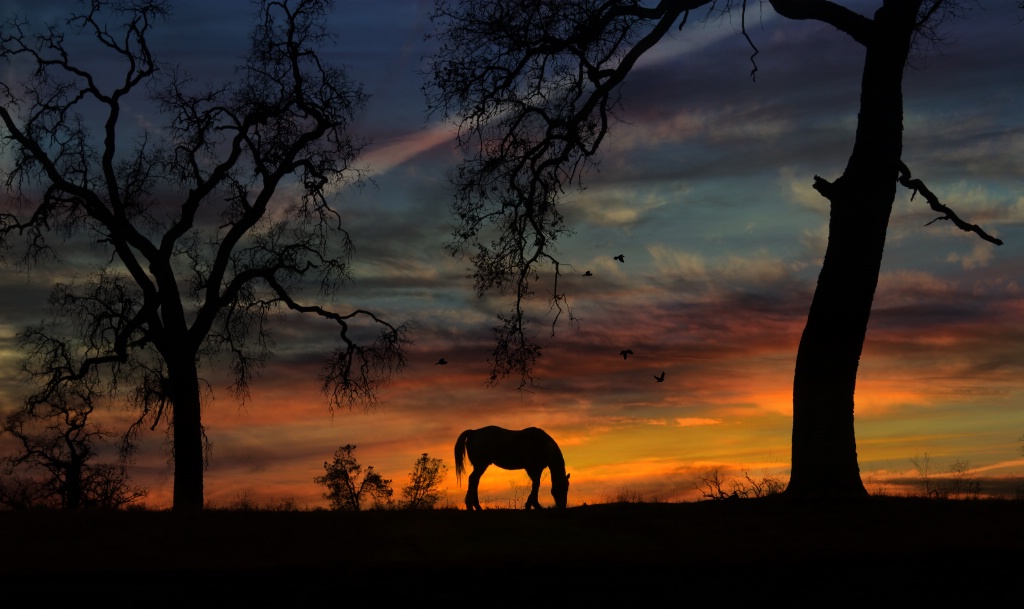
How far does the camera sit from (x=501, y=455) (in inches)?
1155

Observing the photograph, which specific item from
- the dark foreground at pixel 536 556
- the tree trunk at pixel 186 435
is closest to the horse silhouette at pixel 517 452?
the tree trunk at pixel 186 435

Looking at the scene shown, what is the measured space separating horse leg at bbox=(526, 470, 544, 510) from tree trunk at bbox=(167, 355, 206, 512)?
8.14 metres

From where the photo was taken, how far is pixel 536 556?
12102 mm

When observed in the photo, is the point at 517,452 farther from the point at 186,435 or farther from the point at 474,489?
the point at 186,435

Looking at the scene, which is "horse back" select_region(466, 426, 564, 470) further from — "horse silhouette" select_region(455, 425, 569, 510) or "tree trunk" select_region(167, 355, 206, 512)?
"tree trunk" select_region(167, 355, 206, 512)

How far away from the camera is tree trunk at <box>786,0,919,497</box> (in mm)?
16625

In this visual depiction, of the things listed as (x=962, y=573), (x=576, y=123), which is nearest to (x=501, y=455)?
(x=576, y=123)

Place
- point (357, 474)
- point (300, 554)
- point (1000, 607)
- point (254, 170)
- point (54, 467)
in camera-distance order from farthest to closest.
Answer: point (357, 474) → point (54, 467) → point (254, 170) → point (300, 554) → point (1000, 607)

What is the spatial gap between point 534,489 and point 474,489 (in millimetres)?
1676

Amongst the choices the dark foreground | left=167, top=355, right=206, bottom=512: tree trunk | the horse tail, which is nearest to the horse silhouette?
the horse tail

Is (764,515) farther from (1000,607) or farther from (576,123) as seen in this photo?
(576,123)

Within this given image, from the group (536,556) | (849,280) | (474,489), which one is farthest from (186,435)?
(849,280)

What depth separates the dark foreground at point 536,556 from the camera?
9.57 m

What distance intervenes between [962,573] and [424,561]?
586cm
